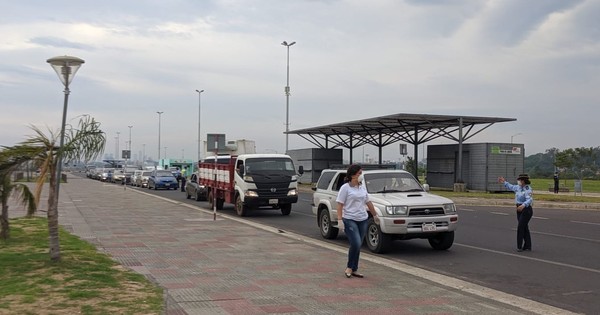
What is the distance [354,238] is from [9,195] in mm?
6538

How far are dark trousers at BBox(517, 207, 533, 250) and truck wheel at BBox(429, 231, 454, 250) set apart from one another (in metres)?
1.42

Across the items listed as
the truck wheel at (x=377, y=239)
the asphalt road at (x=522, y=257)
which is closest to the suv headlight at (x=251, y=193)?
the asphalt road at (x=522, y=257)

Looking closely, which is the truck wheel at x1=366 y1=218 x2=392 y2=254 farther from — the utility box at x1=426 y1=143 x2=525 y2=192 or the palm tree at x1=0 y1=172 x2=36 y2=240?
the utility box at x1=426 y1=143 x2=525 y2=192

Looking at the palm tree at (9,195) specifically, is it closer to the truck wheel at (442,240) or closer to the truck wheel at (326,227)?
the truck wheel at (326,227)

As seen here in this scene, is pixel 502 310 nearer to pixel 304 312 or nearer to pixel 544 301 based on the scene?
pixel 544 301

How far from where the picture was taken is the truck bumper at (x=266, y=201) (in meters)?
20.9

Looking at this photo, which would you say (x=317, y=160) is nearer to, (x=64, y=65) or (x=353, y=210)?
(x=64, y=65)

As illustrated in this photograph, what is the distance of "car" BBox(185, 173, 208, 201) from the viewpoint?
29284 mm

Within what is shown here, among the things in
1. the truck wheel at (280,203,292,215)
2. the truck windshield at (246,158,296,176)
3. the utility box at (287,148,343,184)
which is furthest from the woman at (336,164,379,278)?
the utility box at (287,148,343,184)

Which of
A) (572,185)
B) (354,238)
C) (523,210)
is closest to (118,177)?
→ (572,185)

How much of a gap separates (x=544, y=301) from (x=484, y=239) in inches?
277

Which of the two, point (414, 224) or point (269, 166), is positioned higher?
point (269, 166)

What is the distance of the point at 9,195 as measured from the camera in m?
10.9

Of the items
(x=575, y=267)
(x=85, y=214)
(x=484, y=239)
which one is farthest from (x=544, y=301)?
(x=85, y=214)
